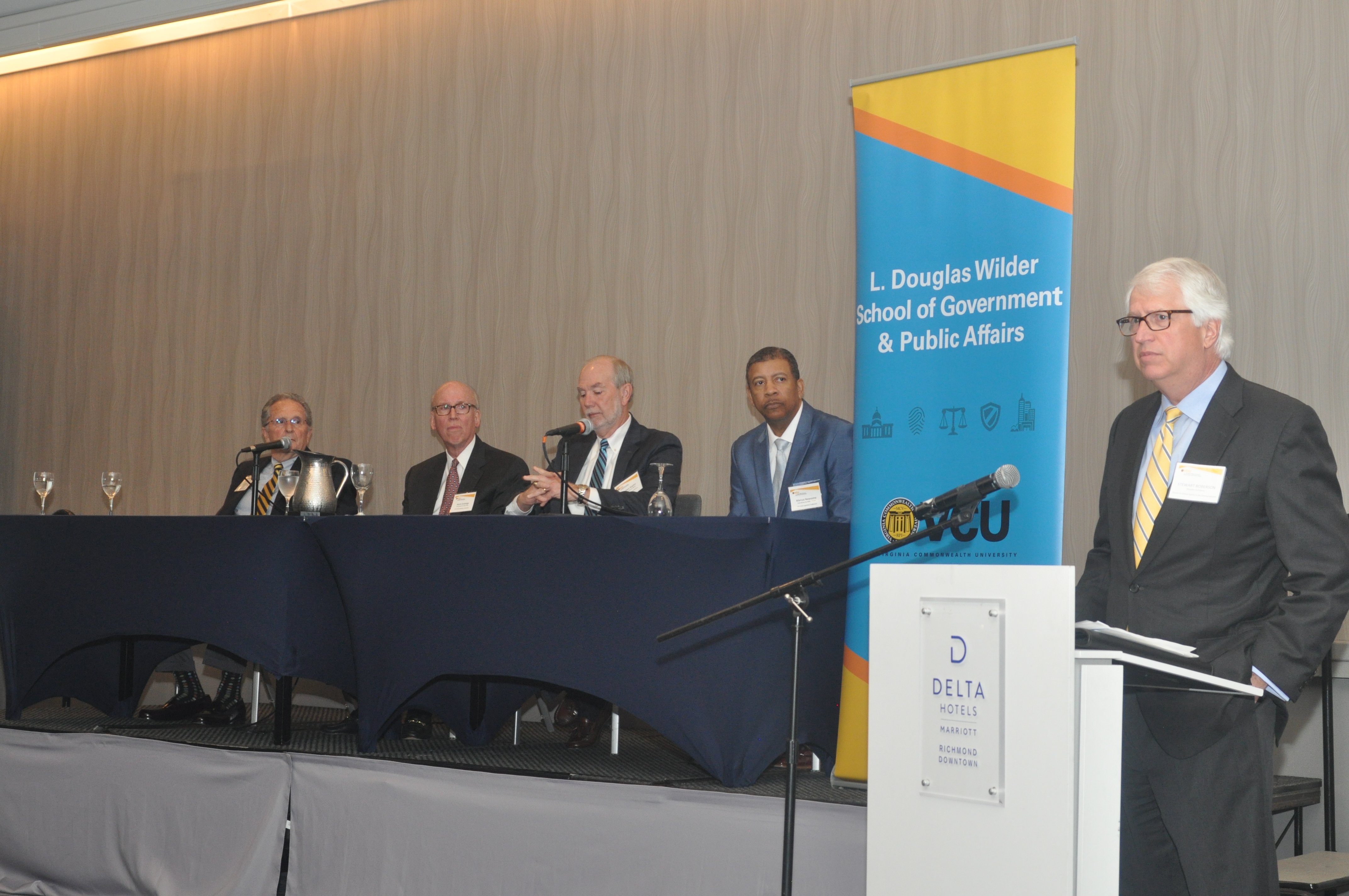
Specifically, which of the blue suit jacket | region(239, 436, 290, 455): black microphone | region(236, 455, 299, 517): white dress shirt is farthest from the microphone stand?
region(236, 455, 299, 517): white dress shirt

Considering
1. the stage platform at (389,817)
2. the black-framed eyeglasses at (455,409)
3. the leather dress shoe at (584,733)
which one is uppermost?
the black-framed eyeglasses at (455,409)

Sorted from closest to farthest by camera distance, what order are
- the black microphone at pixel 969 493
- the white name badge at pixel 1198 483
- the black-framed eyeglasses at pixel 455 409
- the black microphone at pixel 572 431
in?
1. the black microphone at pixel 969 493
2. the white name badge at pixel 1198 483
3. the black microphone at pixel 572 431
4. the black-framed eyeglasses at pixel 455 409

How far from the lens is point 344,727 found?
14.0 ft

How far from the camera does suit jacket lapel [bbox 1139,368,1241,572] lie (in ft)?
7.42

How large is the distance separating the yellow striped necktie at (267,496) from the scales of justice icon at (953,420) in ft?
8.27

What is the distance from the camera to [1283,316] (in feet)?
13.8

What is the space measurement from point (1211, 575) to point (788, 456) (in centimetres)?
191

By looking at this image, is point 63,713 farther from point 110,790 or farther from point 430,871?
point 430,871

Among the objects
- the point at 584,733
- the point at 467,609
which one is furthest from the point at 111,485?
the point at 584,733

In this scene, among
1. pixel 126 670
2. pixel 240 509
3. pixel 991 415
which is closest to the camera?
pixel 991 415

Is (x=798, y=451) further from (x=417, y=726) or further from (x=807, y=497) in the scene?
(x=417, y=726)

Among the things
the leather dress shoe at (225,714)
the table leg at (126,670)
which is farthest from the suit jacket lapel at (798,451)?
the table leg at (126,670)

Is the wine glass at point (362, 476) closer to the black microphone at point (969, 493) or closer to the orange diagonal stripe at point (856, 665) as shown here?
the orange diagonal stripe at point (856, 665)

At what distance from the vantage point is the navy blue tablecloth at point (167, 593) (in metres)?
3.69
